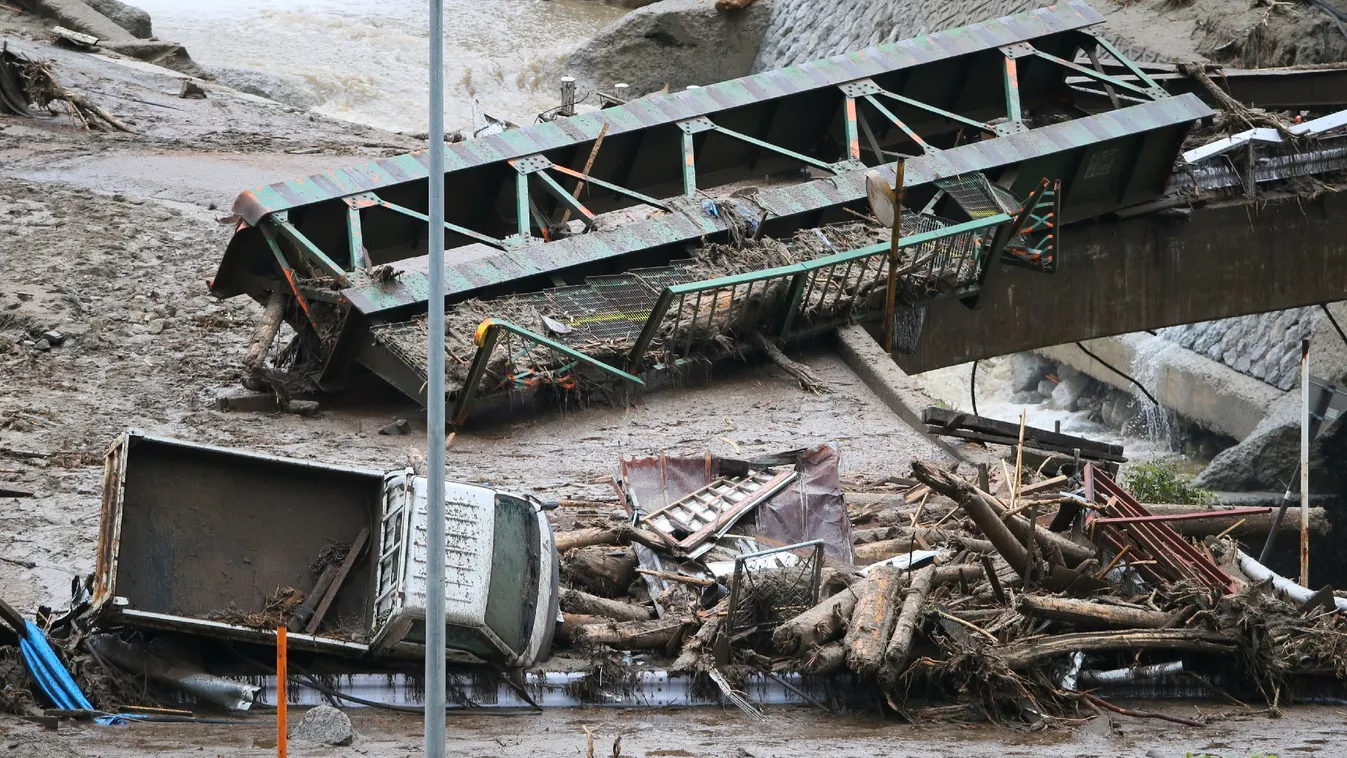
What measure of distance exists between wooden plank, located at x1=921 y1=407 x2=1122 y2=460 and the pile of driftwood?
2.22 m

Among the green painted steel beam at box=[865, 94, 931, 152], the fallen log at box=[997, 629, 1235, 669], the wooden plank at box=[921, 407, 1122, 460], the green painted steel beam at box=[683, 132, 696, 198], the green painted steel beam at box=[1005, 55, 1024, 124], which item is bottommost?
the fallen log at box=[997, 629, 1235, 669]

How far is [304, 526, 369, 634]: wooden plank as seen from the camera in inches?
377

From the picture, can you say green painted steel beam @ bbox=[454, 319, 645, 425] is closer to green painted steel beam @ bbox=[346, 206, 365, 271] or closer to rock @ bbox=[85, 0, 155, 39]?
green painted steel beam @ bbox=[346, 206, 365, 271]

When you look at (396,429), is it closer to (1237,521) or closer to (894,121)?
(894,121)

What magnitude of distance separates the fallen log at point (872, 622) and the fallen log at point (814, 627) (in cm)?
7

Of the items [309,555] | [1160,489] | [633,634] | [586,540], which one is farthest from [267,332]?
[1160,489]

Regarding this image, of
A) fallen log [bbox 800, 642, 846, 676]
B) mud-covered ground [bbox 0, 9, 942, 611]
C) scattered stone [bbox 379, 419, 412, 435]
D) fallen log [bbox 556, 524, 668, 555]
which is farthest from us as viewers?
scattered stone [bbox 379, 419, 412, 435]

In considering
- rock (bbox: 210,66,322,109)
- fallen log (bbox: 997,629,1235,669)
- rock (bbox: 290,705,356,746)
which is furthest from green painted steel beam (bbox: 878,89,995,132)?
rock (bbox: 210,66,322,109)

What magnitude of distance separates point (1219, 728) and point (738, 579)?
280 cm

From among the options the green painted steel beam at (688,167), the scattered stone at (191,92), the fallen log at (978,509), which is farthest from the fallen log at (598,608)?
the scattered stone at (191,92)

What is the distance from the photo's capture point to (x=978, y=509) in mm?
9484

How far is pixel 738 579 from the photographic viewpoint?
366 inches

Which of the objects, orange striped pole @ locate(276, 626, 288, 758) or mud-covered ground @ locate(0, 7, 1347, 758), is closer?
orange striped pole @ locate(276, 626, 288, 758)

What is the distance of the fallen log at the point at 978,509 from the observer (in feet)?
31.1
